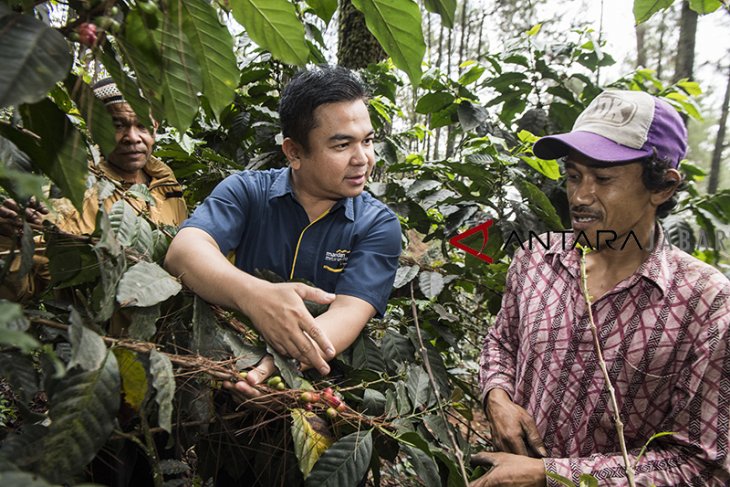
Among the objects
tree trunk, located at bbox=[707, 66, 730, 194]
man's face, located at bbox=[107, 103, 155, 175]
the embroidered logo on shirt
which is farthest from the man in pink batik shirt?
tree trunk, located at bbox=[707, 66, 730, 194]

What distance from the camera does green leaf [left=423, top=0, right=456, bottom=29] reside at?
0.84 meters

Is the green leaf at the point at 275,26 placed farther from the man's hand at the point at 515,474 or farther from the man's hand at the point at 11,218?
the man's hand at the point at 515,474

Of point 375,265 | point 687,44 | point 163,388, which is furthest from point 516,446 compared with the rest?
point 687,44

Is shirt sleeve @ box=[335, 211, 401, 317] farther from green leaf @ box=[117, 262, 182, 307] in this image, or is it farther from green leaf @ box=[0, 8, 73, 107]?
green leaf @ box=[0, 8, 73, 107]

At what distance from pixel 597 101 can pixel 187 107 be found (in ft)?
4.73

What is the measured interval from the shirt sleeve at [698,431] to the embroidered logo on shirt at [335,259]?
0.83 m

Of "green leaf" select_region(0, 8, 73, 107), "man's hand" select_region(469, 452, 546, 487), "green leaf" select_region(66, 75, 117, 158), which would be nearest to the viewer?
"green leaf" select_region(0, 8, 73, 107)

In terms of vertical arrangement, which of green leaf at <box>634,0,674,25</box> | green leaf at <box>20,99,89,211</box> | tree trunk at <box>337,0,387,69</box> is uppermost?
tree trunk at <box>337,0,387,69</box>

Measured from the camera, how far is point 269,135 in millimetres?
2445

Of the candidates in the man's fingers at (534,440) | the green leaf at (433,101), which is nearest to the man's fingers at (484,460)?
the man's fingers at (534,440)

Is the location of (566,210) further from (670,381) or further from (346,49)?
(346,49)

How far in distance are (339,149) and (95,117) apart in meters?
0.90

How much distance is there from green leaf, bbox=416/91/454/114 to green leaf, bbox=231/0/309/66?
1.59m

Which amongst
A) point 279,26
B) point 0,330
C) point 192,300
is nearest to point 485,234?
point 192,300
